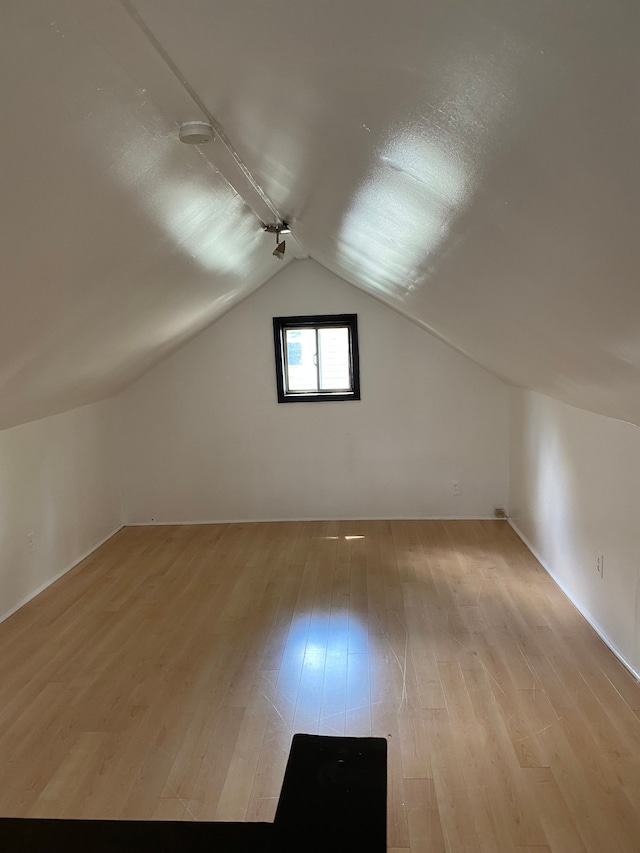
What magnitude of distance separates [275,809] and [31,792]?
0.95 meters

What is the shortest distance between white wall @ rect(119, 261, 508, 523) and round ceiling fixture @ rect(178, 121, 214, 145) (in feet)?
12.5

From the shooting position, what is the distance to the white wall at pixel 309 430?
5.79 m

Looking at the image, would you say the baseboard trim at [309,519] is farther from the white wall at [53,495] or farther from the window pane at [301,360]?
the window pane at [301,360]

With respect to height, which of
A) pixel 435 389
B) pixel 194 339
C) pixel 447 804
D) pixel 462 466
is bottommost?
pixel 447 804

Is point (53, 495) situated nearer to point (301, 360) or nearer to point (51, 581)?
point (51, 581)

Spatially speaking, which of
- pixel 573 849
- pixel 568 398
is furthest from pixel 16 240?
pixel 568 398

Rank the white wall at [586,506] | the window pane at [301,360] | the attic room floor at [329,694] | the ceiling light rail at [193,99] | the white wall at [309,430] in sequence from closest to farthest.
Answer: the ceiling light rail at [193,99] → the attic room floor at [329,694] → the white wall at [586,506] → the white wall at [309,430] → the window pane at [301,360]

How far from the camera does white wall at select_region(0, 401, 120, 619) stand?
14.0 feet

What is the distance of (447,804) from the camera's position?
2393 mm

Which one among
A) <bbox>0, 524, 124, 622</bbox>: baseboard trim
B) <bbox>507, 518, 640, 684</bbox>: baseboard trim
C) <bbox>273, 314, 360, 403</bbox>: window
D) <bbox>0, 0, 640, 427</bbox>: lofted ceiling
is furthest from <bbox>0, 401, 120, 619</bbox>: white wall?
<bbox>507, 518, 640, 684</bbox>: baseboard trim

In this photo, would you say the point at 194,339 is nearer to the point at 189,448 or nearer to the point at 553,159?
the point at 189,448

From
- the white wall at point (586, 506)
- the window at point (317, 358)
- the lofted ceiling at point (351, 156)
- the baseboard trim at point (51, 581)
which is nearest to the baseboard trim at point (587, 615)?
the white wall at point (586, 506)

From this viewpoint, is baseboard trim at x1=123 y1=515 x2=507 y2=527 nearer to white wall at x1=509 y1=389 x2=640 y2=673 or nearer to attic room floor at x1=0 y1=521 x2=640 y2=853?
white wall at x1=509 y1=389 x2=640 y2=673

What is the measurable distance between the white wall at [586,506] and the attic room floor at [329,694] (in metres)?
0.18
